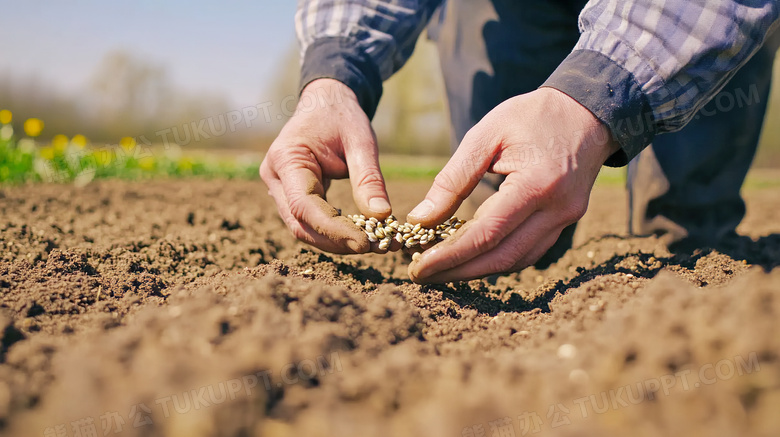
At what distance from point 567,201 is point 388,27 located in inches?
51.7

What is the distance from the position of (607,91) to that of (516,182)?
1.34ft

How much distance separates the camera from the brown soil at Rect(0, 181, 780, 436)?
2.50 ft

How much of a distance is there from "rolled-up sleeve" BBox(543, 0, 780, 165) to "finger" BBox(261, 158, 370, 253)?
31.5 inches

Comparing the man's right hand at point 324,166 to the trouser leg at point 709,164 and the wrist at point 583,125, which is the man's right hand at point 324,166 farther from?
the trouser leg at point 709,164

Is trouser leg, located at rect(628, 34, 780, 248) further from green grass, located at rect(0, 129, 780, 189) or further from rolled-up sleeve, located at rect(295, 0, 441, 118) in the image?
Result: green grass, located at rect(0, 129, 780, 189)

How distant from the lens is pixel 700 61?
1.57m

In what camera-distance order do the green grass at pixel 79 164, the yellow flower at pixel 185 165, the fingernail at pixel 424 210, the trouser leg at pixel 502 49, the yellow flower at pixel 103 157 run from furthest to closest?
the yellow flower at pixel 185 165, the yellow flower at pixel 103 157, the green grass at pixel 79 164, the trouser leg at pixel 502 49, the fingernail at pixel 424 210

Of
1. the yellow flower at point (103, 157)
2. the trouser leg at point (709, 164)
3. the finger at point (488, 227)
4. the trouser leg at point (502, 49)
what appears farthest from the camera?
the yellow flower at point (103, 157)

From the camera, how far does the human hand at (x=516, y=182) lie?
4.97 ft

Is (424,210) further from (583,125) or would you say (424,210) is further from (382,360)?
(382,360)

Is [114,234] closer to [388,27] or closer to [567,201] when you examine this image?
[388,27]

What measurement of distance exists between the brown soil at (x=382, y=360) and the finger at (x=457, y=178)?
0.26 metres

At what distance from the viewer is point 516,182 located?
4.96 feet

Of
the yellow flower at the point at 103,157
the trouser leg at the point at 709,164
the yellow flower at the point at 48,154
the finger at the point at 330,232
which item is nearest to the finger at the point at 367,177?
the finger at the point at 330,232
